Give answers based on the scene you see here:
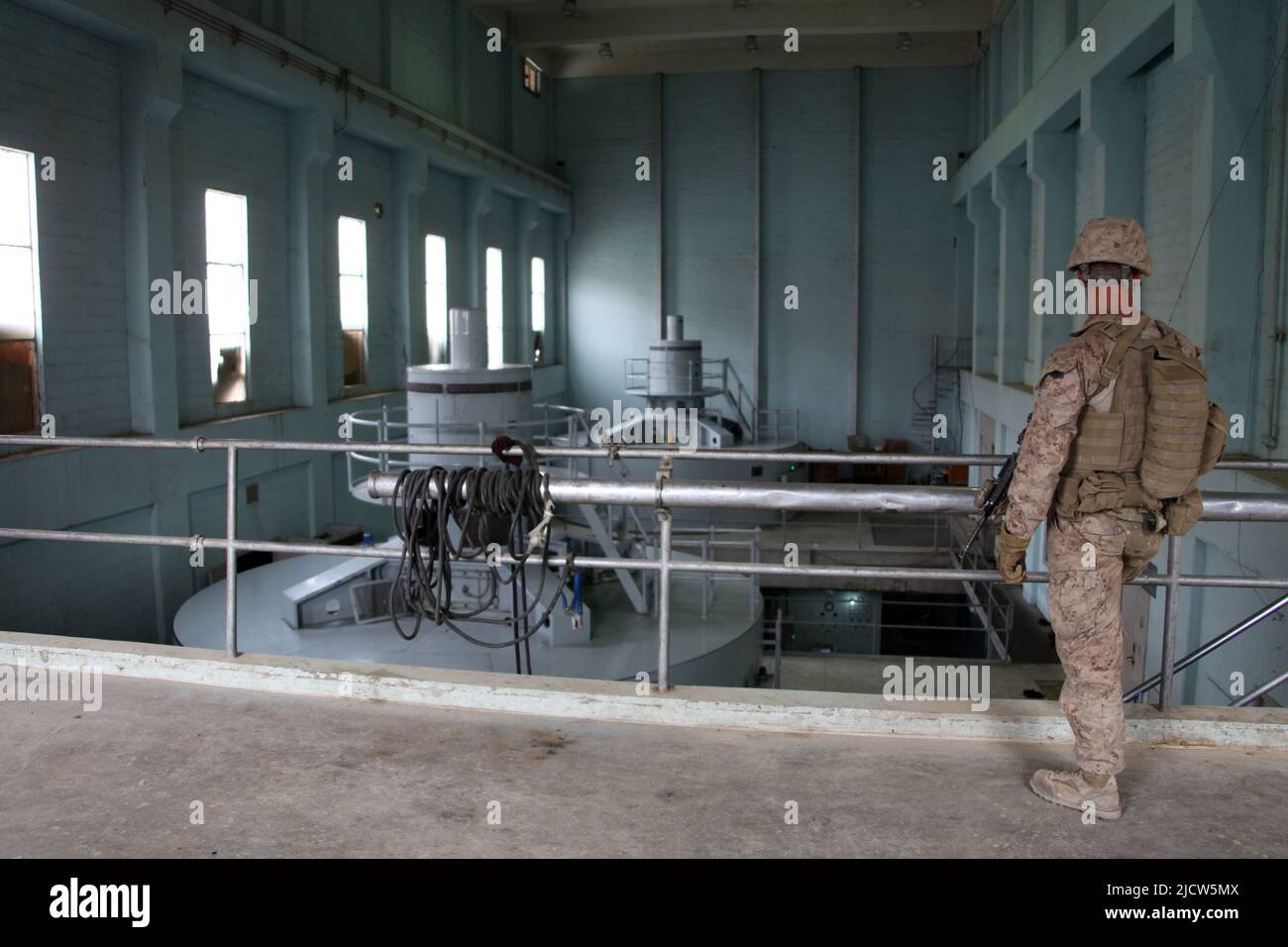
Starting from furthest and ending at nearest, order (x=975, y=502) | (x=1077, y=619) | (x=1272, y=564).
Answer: (x=1272, y=564), (x=975, y=502), (x=1077, y=619)

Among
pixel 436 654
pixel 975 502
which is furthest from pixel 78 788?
pixel 436 654

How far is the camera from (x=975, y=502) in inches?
139

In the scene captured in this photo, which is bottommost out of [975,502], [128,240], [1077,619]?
[1077,619]

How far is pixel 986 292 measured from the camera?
21156mm

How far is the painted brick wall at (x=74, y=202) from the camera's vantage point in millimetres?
9180

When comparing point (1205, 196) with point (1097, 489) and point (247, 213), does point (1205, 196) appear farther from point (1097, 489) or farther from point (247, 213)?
point (247, 213)

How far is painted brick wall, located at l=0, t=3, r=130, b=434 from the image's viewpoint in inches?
361

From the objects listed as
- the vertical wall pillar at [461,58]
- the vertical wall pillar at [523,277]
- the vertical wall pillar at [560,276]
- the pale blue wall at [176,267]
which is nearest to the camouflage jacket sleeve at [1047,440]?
the pale blue wall at [176,267]

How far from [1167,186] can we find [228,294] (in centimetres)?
1048

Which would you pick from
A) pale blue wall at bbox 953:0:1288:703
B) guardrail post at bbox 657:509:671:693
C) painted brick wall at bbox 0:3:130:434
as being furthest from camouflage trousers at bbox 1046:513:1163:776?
painted brick wall at bbox 0:3:130:434

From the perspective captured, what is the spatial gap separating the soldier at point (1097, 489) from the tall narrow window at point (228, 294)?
11.0 m
